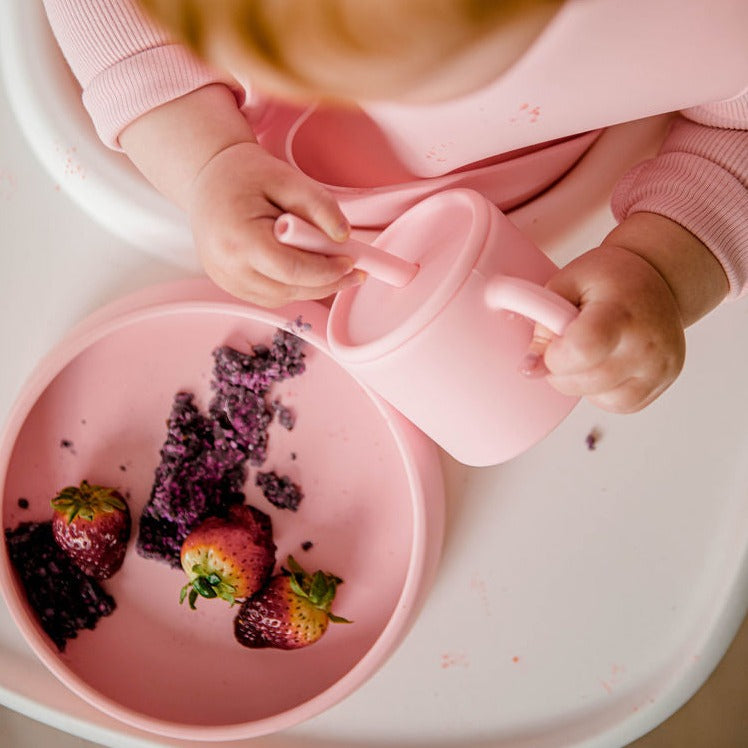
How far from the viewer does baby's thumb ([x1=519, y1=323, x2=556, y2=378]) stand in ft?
1.18

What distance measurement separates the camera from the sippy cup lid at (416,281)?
14.0 inches

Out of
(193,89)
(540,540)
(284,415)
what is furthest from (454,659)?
(193,89)

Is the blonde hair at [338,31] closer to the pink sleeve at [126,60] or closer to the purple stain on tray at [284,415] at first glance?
Answer: the pink sleeve at [126,60]

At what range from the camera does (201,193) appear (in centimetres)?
42

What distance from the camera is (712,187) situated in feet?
1.44

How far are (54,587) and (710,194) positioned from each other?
50 centimetres

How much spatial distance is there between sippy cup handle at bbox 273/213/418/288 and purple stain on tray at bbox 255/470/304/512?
8.1 inches

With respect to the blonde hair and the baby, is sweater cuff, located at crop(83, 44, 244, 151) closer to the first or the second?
the baby

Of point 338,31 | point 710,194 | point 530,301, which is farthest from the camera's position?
point 710,194

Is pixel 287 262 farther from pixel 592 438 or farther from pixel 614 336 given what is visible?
pixel 592 438

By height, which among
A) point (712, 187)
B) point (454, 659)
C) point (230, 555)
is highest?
point (712, 187)

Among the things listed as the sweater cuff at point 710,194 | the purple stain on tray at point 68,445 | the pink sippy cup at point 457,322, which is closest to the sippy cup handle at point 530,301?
the pink sippy cup at point 457,322

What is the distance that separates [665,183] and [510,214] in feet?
0.36

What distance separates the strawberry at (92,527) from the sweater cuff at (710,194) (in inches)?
15.4
